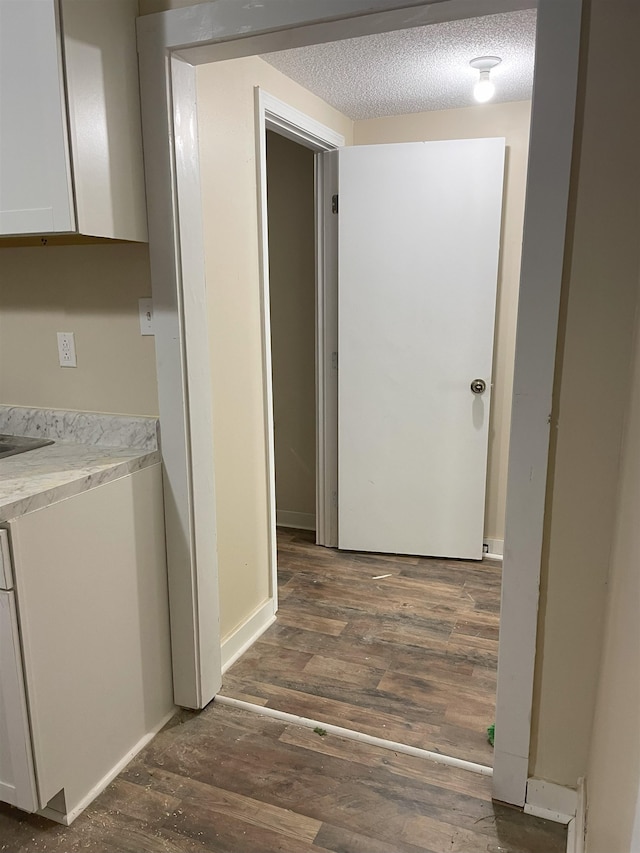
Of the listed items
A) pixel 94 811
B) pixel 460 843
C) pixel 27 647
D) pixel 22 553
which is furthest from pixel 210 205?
pixel 460 843

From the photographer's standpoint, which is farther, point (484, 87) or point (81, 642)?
point (484, 87)

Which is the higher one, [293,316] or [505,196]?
[505,196]

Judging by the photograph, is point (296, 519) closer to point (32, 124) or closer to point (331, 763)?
point (331, 763)

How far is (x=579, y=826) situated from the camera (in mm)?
1568

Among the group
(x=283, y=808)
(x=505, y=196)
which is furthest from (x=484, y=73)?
(x=283, y=808)

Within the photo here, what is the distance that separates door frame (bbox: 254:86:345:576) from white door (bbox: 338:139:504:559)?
10 cm

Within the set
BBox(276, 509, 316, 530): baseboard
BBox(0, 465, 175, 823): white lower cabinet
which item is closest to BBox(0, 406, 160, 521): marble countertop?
BBox(0, 465, 175, 823): white lower cabinet

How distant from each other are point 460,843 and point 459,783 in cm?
21

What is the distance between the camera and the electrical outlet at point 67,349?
6.55 feet

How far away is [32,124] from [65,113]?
10 centimetres

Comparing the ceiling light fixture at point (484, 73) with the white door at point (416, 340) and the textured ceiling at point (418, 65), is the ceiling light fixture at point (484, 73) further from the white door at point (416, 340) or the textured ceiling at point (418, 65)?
the white door at point (416, 340)

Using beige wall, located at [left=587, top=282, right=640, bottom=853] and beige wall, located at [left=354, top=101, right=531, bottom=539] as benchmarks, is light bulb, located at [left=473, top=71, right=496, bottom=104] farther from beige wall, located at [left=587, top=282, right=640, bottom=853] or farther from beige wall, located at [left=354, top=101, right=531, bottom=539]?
beige wall, located at [left=587, top=282, right=640, bottom=853]

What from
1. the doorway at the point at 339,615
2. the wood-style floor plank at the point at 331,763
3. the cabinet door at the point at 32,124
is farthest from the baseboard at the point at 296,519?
the cabinet door at the point at 32,124

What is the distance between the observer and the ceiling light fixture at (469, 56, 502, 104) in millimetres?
2328
